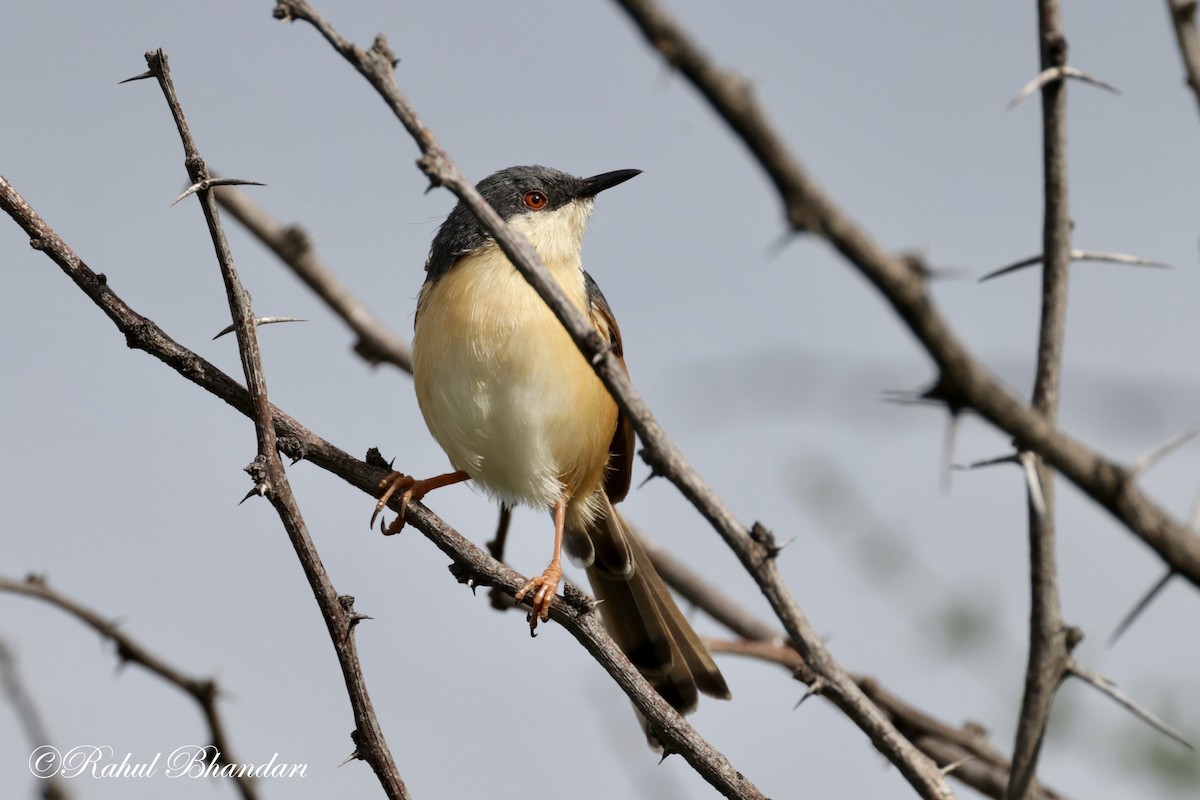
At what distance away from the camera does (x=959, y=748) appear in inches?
193

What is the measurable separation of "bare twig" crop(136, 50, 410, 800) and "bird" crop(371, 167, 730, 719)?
4.15ft

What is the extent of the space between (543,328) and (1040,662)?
2.82m

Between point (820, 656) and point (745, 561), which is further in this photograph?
point (820, 656)

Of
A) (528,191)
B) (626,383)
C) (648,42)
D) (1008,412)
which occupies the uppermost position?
(528,191)

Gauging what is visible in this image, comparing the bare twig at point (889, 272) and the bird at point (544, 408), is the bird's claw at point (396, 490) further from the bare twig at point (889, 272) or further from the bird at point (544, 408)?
the bare twig at point (889, 272)

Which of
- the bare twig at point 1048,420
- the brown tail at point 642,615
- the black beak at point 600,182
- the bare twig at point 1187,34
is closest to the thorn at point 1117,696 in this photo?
the bare twig at point 1048,420

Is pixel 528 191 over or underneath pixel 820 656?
over

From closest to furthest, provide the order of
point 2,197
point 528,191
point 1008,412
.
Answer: point 1008,412 → point 2,197 → point 528,191

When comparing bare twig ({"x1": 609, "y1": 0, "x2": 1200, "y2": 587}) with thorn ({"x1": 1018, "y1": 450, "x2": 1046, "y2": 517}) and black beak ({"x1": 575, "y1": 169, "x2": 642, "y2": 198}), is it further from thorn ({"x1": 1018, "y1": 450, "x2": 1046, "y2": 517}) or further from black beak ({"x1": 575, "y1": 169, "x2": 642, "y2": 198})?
black beak ({"x1": 575, "y1": 169, "x2": 642, "y2": 198})

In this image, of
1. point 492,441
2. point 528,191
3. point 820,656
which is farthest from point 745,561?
point 528,191

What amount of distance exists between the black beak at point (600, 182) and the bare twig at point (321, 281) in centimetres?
129

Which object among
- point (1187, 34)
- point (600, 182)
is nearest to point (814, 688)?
point (1187, 34)

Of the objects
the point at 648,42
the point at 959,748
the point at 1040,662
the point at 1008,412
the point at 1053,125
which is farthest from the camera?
the point at 959,748

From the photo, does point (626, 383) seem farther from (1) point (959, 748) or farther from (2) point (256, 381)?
(1) point (959, 748)
